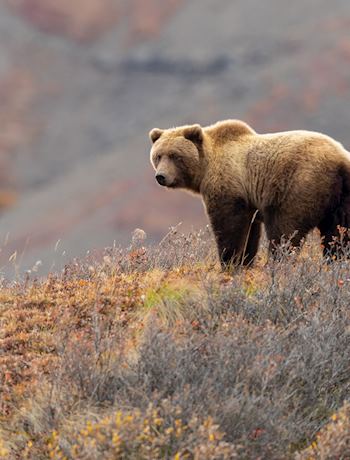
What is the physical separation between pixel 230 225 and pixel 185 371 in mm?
3715

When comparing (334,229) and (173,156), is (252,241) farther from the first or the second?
(173,156)

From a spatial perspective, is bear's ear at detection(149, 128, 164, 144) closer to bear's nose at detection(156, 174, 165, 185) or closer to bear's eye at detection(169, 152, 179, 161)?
bear's eye at detection(169, 152, 179, 161)

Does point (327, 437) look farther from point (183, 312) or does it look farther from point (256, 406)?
point (183, 312)

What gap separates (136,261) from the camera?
7.55m

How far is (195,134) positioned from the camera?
864 cm

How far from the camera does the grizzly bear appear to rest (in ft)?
25.1

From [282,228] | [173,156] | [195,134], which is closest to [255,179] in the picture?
[282,228]

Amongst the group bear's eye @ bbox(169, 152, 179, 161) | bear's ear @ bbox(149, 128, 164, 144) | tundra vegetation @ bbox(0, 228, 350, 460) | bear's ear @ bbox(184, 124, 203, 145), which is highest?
bear's ear @ bbox(149, 128, 164, 144)

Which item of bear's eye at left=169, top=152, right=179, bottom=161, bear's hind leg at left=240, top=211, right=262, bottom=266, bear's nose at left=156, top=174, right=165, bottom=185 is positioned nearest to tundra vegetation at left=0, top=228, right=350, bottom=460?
bear's hind leg at left=240, top=211, right=262, bottom=266

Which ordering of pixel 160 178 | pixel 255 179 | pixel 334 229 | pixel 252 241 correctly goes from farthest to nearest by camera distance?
pixel 252 241, pixel 160 178, pixel 255 179, pixel 334 229

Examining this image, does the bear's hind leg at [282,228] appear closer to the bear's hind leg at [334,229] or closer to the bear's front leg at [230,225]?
the bear's hind leg at [334,229]

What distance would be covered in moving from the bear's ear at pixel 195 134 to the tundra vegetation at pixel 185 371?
7.88 feet

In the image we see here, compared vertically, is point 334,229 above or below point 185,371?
above

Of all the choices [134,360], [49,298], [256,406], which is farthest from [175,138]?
[256,406]
